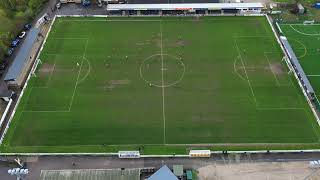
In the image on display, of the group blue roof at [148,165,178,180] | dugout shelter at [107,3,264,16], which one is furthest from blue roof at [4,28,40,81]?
blue roof at [148,165,178,180]

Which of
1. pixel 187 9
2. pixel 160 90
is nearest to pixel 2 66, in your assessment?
pixel 160 90

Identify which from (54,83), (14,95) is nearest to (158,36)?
(54,83)

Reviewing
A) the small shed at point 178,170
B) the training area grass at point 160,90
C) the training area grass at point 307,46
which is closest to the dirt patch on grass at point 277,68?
the training area grass at point 160,90

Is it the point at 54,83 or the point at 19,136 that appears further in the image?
the point at 54,83

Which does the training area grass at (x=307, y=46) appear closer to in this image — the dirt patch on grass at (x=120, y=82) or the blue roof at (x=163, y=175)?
the blue roof at (x=163, y=175)

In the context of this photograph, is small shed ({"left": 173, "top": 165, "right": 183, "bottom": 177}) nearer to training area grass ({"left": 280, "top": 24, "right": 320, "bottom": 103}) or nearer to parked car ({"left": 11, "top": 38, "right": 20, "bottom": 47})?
training area grass ({"left": 280, "top": 24, "right": 320, "bottom": 103})

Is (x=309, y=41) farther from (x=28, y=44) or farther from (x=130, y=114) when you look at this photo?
(x=28, y=44)

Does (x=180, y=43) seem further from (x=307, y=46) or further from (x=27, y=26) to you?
(x=27, y=26)
